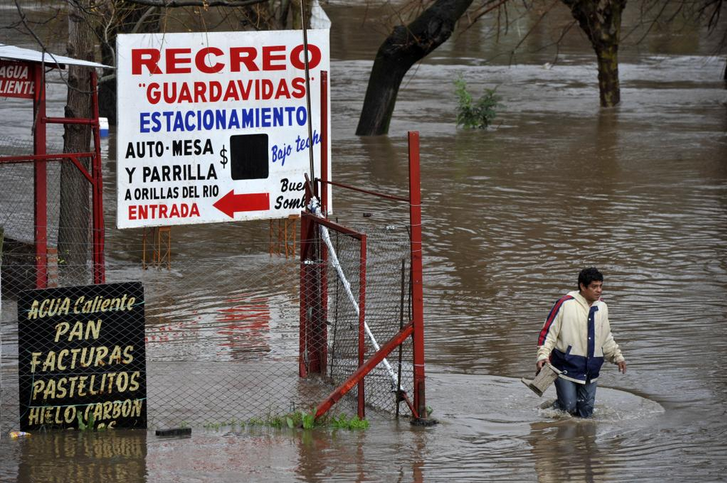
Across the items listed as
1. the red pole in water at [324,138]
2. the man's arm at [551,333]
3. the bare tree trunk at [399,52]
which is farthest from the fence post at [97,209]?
the bare tree trunk at [399,52]

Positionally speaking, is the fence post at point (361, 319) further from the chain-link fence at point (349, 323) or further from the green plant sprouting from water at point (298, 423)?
the green plant sprouting from water at point (298, 423)

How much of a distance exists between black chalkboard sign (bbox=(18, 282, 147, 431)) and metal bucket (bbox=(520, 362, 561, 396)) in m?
2.91

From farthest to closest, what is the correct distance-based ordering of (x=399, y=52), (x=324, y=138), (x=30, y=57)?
(x=399, y=52)
(x=30, y=57)
(x=324, y=138)

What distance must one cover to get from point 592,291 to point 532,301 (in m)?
3.96

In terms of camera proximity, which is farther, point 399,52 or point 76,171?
point 399,52

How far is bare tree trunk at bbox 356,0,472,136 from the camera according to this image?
25484 millimetres

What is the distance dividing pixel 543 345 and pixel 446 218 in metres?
8.52

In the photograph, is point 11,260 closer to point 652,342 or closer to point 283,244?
point 283,244

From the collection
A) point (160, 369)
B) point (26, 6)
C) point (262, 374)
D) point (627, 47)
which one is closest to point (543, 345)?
point (262, 374)

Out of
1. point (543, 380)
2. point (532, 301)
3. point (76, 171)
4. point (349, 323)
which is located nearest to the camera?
point (543, 380)

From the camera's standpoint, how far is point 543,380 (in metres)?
9.11

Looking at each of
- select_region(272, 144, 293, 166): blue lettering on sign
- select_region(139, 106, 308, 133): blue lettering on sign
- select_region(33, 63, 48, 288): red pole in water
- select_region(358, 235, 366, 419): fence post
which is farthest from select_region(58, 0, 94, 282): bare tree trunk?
select_region(358, 235, 366, 419): fence post

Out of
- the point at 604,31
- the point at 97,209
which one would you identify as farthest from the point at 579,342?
the point at 604,31

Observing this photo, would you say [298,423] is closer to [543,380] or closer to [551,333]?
[543,380]
